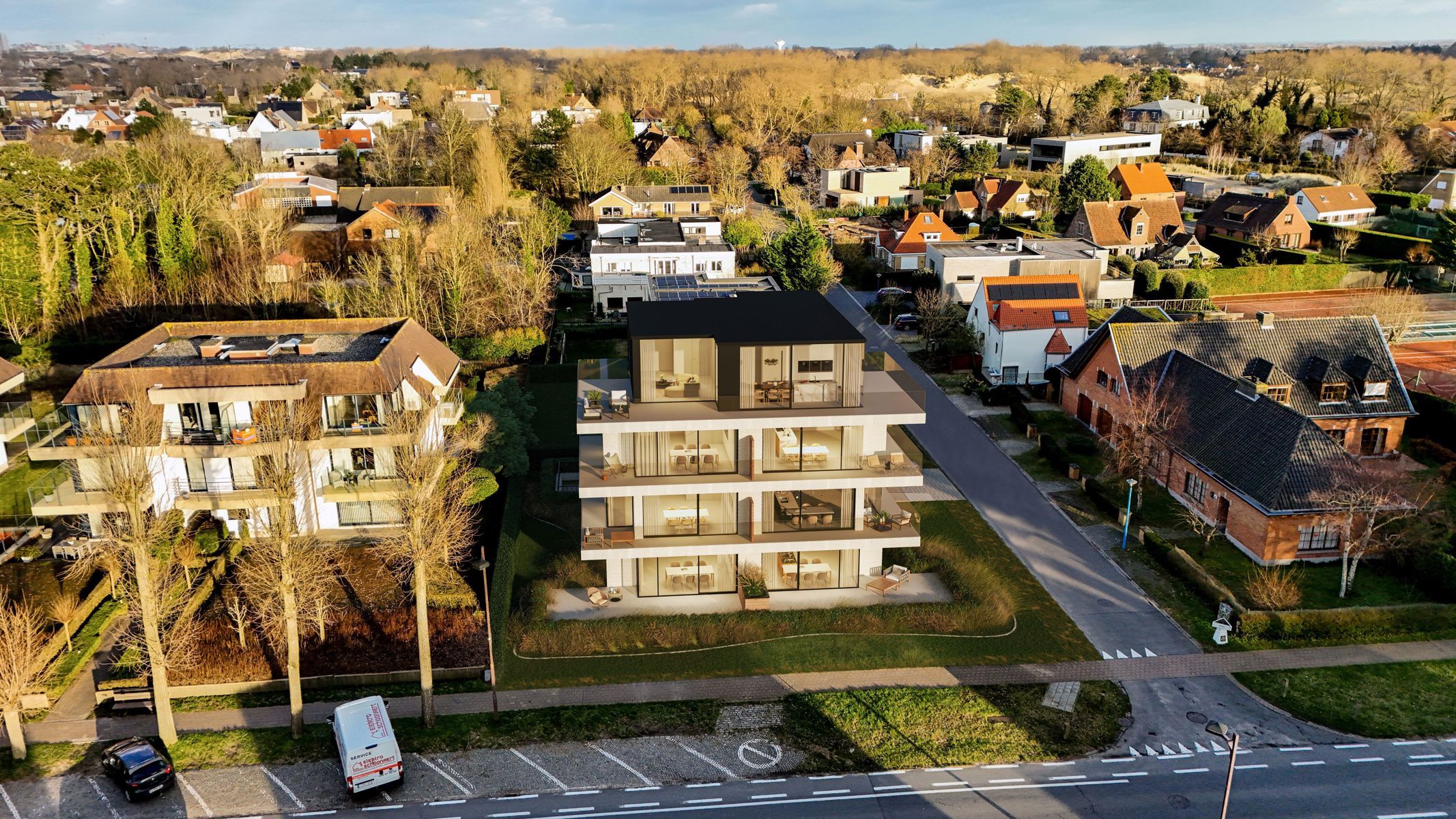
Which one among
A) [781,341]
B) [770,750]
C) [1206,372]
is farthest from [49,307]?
[1206,372]

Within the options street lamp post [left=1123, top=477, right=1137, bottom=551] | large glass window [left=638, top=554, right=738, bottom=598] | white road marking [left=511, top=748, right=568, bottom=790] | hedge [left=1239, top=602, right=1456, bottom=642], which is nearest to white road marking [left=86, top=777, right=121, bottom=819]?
white road marking [left=511, top=748, right=568, bottom=790]

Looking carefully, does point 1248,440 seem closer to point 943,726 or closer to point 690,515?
point 943,726

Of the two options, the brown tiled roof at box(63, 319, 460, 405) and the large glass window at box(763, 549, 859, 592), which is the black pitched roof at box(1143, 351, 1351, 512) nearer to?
the large glass window at box(763, 549, 859, 592)

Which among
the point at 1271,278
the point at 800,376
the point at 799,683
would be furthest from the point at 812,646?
the point at 1271,278

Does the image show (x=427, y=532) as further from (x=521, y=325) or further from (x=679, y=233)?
(x=679, y=233)

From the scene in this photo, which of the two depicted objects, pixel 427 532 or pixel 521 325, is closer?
pixel 427 532

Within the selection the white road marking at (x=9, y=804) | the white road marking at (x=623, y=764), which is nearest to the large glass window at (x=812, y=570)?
the white road marking at (x=623, y=764)
